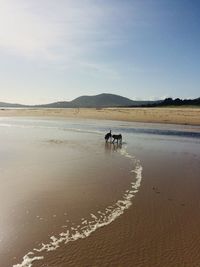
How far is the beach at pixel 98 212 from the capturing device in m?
7.43

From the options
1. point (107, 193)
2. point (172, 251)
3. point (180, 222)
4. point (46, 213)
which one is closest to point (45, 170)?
point (107, 193)

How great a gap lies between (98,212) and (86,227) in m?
1.08

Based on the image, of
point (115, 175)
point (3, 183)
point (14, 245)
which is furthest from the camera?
point (115, 175)

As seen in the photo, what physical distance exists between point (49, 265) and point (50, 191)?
473 cm

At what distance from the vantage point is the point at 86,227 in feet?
29.0

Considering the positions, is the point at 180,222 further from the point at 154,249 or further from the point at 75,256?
the point at 75,256

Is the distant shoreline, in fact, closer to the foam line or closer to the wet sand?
the wet sand

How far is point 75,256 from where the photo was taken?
7312 millimetres

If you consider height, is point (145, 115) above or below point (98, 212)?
above

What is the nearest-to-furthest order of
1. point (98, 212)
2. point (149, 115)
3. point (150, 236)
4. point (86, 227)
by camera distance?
1. point (150, 236)
2. point (86, 227)
3. point (98, 212)
4. point (149, 115)

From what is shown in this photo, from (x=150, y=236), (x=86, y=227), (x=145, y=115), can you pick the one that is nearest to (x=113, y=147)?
(x=86, y=227)

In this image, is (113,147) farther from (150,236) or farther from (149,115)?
(149,115)

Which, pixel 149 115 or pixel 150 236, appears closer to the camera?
pixel 150 236

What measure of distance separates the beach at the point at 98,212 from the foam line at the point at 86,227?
0.07 ft
